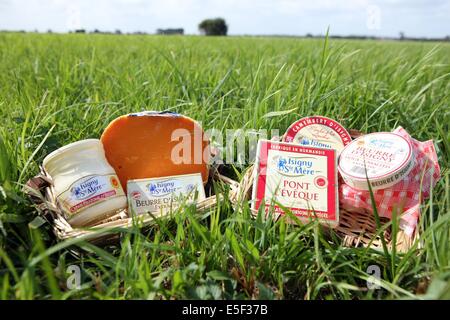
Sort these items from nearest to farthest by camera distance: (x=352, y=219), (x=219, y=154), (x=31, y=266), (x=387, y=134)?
1. (x=31, y=266)
2. (x=352, y=219)
3. (x=387, y=134)
4. (x=219, y=154)

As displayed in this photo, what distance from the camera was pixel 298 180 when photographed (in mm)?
1325

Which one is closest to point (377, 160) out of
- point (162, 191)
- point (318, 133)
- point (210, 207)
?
point (318, 133)

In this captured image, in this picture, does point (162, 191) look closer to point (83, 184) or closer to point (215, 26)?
point (83, 184)

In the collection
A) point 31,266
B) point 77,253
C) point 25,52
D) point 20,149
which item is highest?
point 25,52

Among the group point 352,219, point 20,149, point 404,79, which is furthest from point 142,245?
point 404,79

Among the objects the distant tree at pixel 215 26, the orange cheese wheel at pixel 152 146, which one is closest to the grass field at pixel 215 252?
the orange cheese wheel at pixel 152 146

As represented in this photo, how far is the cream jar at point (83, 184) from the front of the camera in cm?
124

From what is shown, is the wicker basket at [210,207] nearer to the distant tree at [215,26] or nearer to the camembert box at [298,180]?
the camembert box at [298,180]

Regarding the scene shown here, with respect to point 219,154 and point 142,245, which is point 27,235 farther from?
point 219,154

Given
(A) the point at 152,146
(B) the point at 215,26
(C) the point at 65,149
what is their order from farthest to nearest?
(B) the point at 215,26, (A) the point at 152,146, (C) the point at 65,149

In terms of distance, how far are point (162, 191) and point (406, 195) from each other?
86 centimetres

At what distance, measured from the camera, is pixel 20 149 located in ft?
4.93

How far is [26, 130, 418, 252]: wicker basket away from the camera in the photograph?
114 centimetres

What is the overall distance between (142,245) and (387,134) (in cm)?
99
